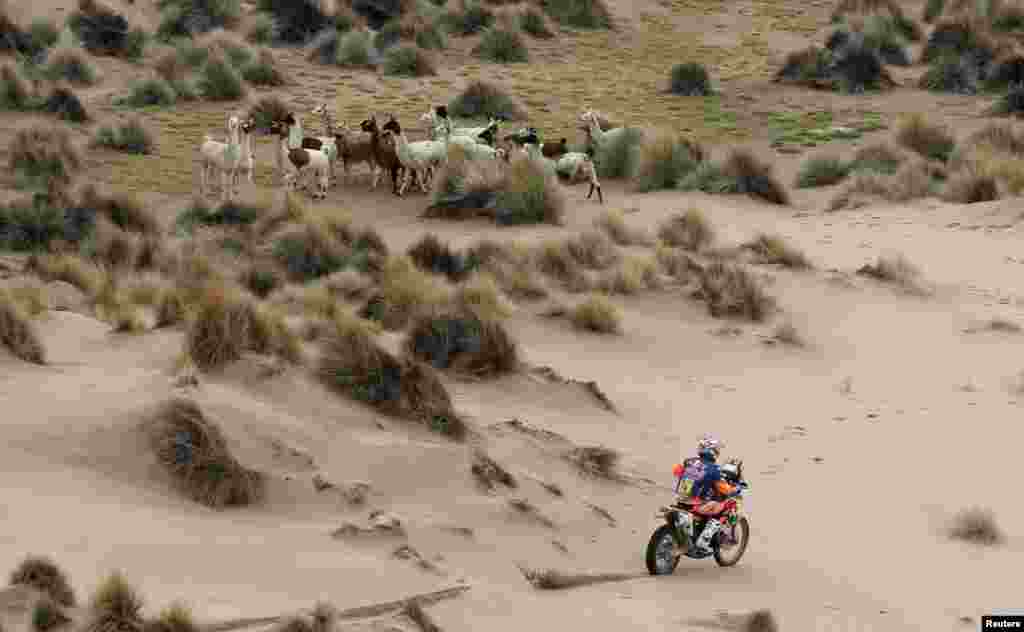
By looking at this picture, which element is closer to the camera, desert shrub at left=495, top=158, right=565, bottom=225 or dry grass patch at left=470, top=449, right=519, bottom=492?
dry grass patch at left=470, top=449, right=519, bottom=492

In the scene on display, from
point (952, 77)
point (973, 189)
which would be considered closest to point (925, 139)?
point (973, 189)

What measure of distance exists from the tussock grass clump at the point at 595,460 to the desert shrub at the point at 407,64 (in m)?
20.1

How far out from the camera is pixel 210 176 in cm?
2216

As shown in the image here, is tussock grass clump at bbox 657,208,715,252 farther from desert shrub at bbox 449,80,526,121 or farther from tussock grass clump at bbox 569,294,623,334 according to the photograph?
desert shrub at bbox 449,80,526,121

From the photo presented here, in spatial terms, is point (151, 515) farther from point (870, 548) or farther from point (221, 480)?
point (870, 548)

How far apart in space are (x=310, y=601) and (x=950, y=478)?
19.9ft

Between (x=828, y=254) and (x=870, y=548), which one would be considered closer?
(x=870, y=548)

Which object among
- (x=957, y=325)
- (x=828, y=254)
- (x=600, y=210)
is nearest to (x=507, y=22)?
(x=600, y=210)

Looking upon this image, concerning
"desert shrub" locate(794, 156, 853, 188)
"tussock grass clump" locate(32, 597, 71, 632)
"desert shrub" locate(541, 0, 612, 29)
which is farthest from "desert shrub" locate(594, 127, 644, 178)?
"tussock grass clump" locate(32, 597, 71, 632)

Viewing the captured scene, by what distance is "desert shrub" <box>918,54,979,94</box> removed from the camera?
3102 centimetres

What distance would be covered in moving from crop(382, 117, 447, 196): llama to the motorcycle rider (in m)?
12.9

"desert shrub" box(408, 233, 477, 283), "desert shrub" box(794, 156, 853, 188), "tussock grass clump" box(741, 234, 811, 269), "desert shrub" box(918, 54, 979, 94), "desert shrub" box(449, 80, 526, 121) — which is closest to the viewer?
"desert shrub" box(408, 233, 477, 283)

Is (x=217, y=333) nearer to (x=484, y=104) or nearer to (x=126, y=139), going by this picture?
(x=126, y=139)

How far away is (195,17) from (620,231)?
1673 centimetres
